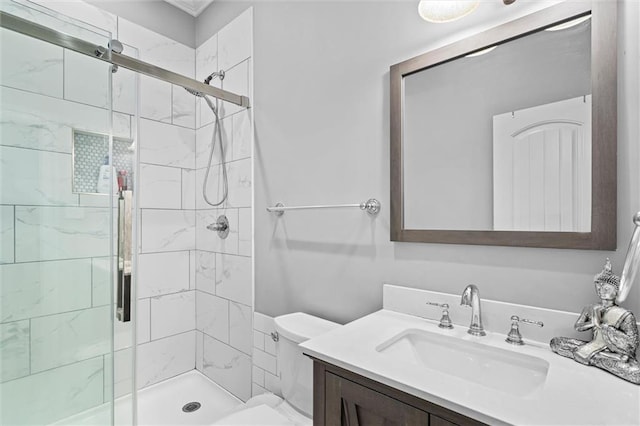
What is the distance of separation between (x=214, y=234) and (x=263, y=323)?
71 cm

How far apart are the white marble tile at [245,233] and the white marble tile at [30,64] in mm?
1013

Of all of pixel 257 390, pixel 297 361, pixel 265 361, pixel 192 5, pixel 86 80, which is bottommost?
pixel 257 390

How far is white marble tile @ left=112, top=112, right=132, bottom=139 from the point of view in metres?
1.32

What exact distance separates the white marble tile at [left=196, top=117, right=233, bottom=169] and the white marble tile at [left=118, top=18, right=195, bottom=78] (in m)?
0.47

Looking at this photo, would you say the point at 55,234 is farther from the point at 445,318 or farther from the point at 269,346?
the point at 445,318

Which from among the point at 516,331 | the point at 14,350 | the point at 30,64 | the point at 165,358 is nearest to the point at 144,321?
the point at 165,358

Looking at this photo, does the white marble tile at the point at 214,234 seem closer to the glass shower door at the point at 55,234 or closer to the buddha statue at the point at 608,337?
the glass shower door at the point at 55,234

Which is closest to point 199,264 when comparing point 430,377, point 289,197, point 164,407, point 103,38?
point 164,407

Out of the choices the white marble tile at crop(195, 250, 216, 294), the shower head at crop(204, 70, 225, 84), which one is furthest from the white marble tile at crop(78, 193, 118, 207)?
the shower head at crop(204, 70, 225, 84)

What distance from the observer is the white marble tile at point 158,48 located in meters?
2.04

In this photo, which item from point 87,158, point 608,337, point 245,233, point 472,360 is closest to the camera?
point 608,337

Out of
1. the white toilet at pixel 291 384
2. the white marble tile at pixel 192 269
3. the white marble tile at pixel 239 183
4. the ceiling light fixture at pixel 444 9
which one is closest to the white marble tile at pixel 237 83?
the white marble tile at pixel 239 183

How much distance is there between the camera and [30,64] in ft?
3.56

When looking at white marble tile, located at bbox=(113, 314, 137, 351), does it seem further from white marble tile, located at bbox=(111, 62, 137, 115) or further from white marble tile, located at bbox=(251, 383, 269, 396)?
white marble tile, located at bbox=(111, 62, 137, 115)
